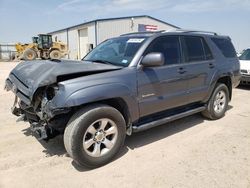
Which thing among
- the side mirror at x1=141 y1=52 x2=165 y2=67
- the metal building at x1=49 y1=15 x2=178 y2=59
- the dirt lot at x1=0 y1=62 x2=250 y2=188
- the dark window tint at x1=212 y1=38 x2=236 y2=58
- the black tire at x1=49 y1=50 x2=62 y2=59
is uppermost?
the metal building at x1=49 y1=15 x2=178 y2=59

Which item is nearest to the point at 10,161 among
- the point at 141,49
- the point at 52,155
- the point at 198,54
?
the point at 52,155

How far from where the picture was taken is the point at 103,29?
91.9ft

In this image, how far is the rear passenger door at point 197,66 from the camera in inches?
192

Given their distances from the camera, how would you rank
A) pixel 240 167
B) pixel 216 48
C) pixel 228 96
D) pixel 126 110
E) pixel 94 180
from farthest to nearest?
1. pixel 228 96
2. pixel 216 48
3. pixel 126 110
4. pixel 240 167
5. pixel 94 180

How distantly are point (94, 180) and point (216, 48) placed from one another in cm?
397

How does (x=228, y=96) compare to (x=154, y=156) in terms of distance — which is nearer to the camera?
(x=154, y=156)

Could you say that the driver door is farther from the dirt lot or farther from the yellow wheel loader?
the yellow wheel loader

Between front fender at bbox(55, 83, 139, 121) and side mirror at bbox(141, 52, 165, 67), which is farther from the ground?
side mirror at bbox(141, 52, 165, 67)

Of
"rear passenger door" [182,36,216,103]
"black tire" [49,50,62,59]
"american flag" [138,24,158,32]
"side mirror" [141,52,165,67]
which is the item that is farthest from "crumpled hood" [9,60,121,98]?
"american flag" [138,24,158,32]

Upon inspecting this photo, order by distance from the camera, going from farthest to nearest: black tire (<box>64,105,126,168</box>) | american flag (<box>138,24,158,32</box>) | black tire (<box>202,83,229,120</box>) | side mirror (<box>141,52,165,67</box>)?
american flag (<box>138,24,158,32</box>)
black tire (<box>202,83,229,120</box>)
side mirror (<box>141,52,165,67</box>)
black tire (<box>64,105,126,168</box>)

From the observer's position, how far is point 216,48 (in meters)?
5.66

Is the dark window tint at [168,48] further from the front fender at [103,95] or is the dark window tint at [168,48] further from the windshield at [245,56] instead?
the windshield at [245,56]

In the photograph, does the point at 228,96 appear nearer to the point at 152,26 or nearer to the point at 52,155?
the point at 52,155

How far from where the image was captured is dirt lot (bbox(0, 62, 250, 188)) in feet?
10.8
